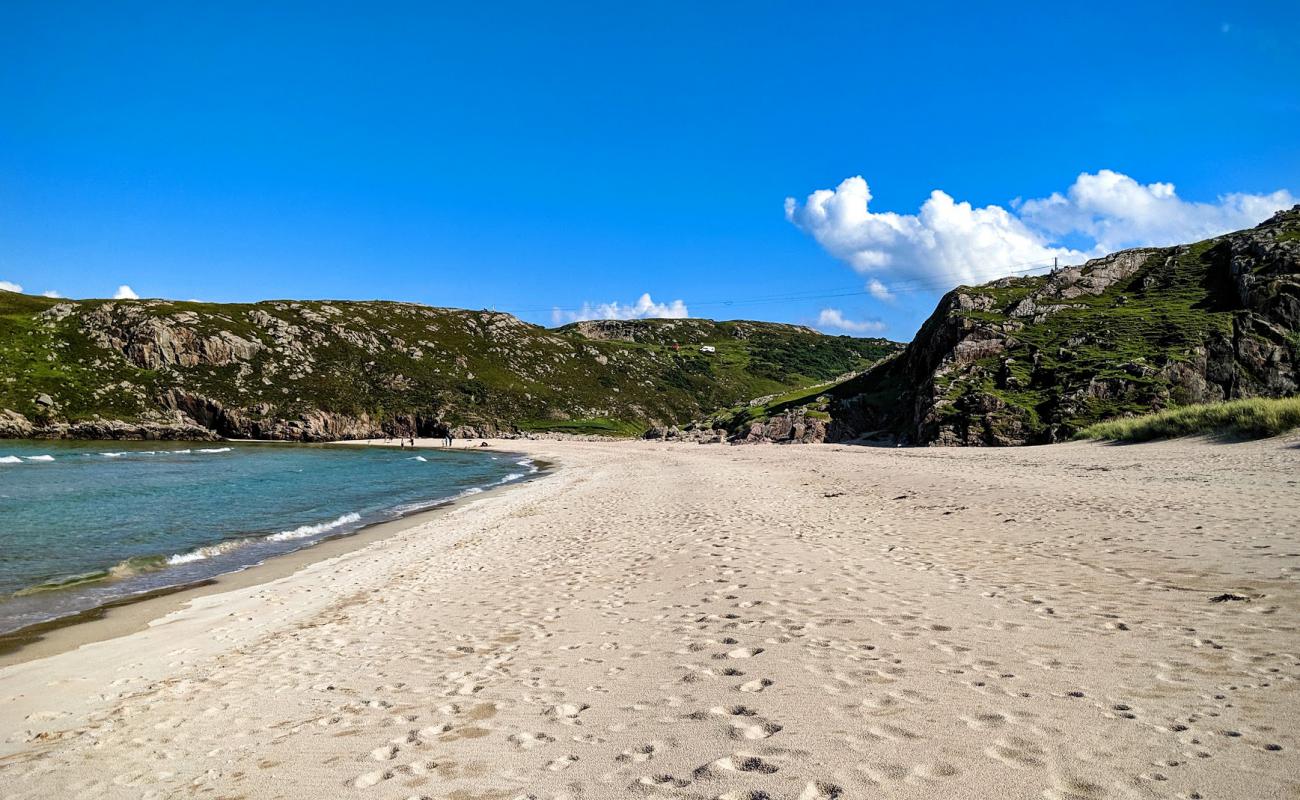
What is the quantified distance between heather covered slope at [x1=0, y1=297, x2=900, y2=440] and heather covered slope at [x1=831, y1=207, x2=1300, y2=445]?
255 feet

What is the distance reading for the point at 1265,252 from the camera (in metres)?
55.6

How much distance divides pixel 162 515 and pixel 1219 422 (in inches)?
2083

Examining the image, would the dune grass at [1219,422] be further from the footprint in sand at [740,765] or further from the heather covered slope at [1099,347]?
the footprint in sand at [740,765]

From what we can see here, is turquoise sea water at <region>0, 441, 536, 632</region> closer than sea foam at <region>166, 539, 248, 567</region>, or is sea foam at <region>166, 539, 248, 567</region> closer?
turquoise sea water at <region>0, 441, 536, 632</region>

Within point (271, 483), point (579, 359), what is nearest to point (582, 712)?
point (271, 483)

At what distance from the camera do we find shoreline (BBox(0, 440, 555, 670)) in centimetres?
1079

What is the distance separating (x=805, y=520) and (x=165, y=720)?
15353 mm

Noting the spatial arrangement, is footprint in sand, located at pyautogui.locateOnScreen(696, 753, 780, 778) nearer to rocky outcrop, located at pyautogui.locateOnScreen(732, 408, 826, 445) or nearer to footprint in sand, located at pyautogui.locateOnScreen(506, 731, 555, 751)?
footprint in sand, located at pyautogui.locateOnScreen(506, 731, 555, 751)

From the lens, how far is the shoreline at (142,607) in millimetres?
10789

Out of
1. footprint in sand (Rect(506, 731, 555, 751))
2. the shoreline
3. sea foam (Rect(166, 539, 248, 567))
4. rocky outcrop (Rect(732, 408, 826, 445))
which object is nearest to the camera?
footprint in sand (Rect(506, 731, 555, 751))

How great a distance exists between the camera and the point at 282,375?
11256cm

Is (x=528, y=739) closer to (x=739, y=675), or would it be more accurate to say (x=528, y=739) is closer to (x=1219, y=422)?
(x=739, y=675)

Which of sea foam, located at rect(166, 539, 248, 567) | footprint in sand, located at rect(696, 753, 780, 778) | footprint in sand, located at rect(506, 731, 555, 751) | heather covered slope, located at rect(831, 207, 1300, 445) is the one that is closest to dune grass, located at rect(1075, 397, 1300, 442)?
heather covered slope, located at rect(831, 207, 1300, 445)

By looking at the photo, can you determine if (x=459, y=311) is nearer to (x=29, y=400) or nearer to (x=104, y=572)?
(x=29, y=400)
